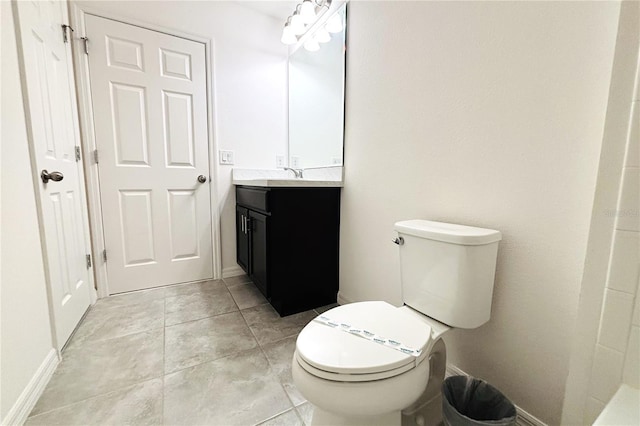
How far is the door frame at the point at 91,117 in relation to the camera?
5.57 ft

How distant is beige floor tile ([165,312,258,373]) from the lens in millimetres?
1298

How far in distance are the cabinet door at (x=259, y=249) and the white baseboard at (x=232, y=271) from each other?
18.7 inches

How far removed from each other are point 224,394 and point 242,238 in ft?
3.73

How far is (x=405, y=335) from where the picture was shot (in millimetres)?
840

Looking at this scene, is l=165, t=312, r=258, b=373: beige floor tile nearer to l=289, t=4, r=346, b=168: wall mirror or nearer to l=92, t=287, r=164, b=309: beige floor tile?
l=92, t=287, r=164, b=309: beige floor tile

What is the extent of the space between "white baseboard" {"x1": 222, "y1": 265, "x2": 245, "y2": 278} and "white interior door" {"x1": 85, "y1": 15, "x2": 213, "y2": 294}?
0.21 m

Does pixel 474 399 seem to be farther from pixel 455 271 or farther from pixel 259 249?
pixel 259 249

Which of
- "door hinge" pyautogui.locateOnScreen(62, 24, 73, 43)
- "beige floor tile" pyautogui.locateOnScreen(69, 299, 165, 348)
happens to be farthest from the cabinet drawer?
"door hinge" pyautogui.locateOnScreen(62, 24, 73, 43)

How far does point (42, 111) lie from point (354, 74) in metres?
1.52

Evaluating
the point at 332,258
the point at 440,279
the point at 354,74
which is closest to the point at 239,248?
the point at 332,258

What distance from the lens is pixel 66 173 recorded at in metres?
1.50

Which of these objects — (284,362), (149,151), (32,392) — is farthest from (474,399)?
(149,151)

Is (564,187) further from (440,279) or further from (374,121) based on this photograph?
(374,121)

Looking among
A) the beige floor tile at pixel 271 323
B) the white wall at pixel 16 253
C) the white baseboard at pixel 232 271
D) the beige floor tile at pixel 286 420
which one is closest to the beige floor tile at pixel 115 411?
the white wall at pixel 16 253
